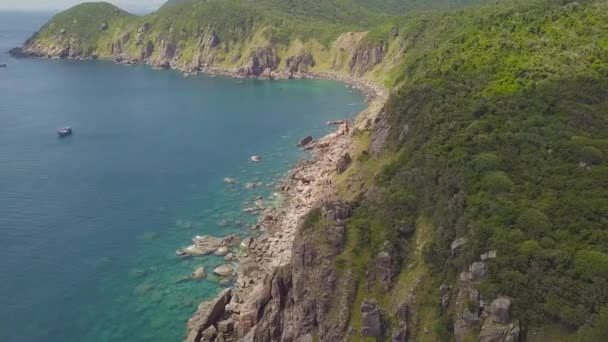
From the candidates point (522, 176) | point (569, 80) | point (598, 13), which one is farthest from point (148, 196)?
point (598, 13)

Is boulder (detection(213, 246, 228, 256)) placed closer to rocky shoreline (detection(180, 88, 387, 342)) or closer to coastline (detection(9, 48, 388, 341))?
coastline (detection(9, 48, 388, 341))

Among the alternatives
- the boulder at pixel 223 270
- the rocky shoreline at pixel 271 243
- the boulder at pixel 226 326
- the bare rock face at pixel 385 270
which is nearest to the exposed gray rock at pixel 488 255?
the bare rock face at pixel 385 270

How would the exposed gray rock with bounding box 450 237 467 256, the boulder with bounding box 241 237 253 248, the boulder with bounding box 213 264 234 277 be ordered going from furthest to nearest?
the boulder with bounding box 241 237 253 248 → the boulder with bounding box 213 264 234 277 → the exposed gray rock with bounding box 450 237 467 256

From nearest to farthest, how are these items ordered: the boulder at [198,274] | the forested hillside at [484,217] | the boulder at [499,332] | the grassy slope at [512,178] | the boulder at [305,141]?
the boulder at [499,332] < the forested hillside at [484,217] < the grassy slope at [512,178] < the boulder at [198,274] < the boulder at [305,141]

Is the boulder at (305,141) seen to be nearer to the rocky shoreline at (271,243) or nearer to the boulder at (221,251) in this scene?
the rocky shoreline at (271,243)

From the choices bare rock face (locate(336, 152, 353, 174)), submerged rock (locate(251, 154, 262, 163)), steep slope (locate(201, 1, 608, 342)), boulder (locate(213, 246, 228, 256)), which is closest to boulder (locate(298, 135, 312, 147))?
submerged rock (locate(251, 154, 262, 163))

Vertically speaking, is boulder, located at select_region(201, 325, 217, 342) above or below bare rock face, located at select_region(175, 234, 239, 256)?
below
